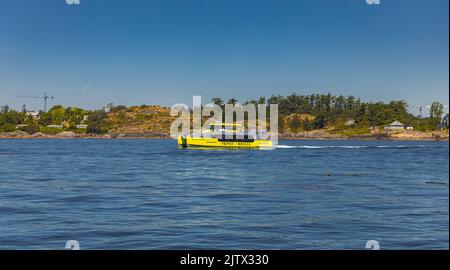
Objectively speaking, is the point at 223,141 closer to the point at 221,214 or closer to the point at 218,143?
the point at 218,143

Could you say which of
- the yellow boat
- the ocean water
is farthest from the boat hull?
→ the ocean water

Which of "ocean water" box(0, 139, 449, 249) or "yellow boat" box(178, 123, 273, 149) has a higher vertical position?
"yellow boat" box(178, 123, 273, 149)

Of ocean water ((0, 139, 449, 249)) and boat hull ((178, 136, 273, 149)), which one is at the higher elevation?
boat hull ((178, 136, 273, 149))

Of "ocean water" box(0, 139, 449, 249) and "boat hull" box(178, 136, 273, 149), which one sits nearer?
"ocean water" box(0, 139, 449, 249)

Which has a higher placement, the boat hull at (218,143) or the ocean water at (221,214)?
the boat hull at (218,143)

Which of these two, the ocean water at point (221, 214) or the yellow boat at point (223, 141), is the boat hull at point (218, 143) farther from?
the ocean water at point (221, 214)

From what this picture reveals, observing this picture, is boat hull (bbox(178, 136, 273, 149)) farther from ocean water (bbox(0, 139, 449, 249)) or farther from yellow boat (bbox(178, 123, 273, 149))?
ocean water (bbox(0, 139, 449, 249))

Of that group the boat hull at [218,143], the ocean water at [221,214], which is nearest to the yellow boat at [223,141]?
the boat hull at [218,143]

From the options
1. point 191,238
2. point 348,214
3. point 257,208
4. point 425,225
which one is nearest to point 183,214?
point 257,208

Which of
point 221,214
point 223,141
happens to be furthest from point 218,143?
point 221,214

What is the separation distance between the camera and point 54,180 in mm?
36750

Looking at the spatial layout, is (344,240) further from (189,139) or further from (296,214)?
(189,139)

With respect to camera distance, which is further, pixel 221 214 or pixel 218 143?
pixel 218 143
